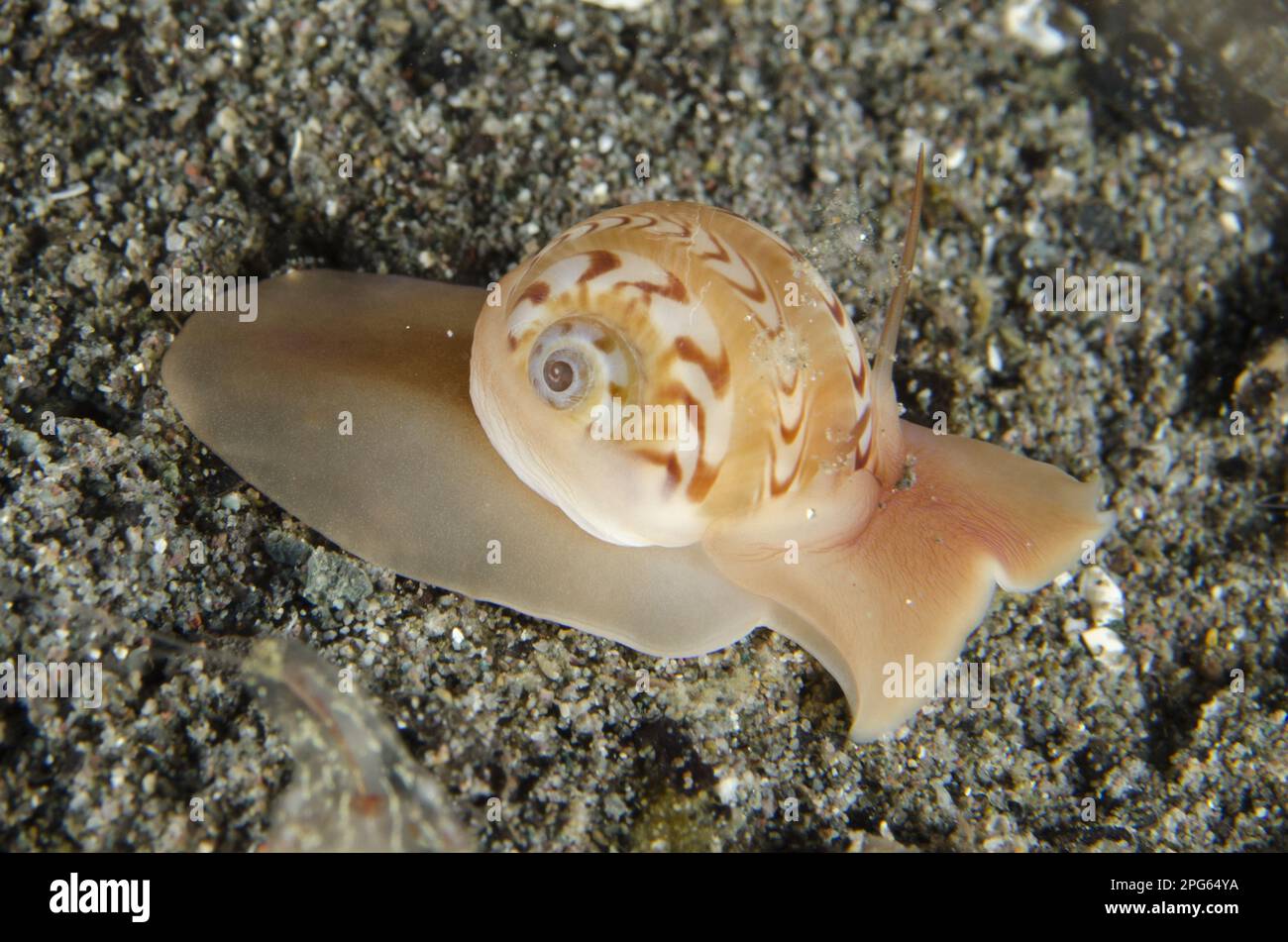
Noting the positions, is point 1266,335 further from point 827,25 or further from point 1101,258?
point 827,25

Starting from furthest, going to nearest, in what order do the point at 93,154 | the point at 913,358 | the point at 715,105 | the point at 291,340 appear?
the point at 715,105 → the point at 913,358 → the point at 93,154 → the point at 291,340

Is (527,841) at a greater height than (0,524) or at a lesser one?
lesser

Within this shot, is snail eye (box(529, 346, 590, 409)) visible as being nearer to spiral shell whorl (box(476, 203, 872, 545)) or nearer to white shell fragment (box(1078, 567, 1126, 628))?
spiral shell whorl (box(476, 203, 872, 545))

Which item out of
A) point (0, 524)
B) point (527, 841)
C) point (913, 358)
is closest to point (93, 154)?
point (0, 524)

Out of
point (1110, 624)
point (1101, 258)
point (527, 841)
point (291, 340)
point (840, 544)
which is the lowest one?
point (527, 841)

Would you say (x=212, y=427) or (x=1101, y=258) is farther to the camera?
(x=1101, y=258)

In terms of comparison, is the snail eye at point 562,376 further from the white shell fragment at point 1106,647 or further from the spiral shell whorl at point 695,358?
the white shell fragment at point 1106,647

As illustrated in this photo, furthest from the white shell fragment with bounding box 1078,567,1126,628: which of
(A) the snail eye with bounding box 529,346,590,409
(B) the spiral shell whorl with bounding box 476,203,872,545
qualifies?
(A) the snail eye with bounding box 529,346,590,409

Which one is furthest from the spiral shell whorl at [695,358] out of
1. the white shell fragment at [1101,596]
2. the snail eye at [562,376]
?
the white shell fragment at [1101,596]
